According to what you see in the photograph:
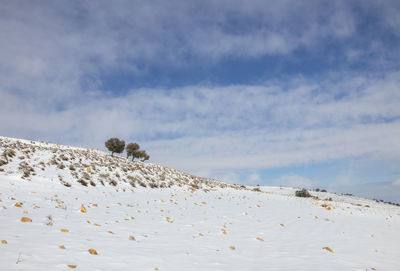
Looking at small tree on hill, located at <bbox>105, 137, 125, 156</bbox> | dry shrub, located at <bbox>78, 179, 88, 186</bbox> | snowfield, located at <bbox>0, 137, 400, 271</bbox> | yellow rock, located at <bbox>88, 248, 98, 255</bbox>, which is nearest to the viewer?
snowfield, located at <bbox>0, 137, 400, 271</bbox>

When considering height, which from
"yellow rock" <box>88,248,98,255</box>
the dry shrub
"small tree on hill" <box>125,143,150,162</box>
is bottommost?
"yellow rock" <box>88,248,98,255</box>

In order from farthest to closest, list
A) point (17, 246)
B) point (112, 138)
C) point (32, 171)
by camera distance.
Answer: point (112, 138), point (32, 171), point (17, 246)

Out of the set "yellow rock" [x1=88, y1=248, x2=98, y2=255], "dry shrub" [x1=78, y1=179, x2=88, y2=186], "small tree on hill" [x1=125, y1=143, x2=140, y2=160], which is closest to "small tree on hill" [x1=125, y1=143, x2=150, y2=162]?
"small tree on hill" [x1=125, y1=143, x2=140, y2=160]

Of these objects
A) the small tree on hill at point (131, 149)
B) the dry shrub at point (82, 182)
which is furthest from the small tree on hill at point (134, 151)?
the dry shrub at point (82, 182)

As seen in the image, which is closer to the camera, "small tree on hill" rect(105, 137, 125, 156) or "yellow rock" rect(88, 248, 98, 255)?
"yellow rock" rect(88, 248, 98, 255)

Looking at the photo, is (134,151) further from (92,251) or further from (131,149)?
(92,251)

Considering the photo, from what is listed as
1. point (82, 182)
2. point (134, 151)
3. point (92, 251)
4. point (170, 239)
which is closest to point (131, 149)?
point (134, 151)

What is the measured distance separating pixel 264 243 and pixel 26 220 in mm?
7050

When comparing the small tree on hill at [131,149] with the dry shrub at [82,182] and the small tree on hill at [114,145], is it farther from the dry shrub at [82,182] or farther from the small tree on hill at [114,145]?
the dry shrub at [82,182]

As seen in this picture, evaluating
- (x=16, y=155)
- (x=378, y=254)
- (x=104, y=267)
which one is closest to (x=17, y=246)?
→ (x=104, y=267)

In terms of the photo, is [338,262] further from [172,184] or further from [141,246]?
[172,184]

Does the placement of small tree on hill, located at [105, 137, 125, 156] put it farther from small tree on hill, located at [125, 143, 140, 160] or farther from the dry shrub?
the dry shrub

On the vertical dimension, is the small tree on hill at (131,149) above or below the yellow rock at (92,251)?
above

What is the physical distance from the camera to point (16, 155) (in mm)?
16891
